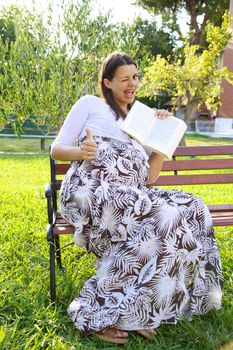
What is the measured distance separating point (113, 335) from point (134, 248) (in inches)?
16.9

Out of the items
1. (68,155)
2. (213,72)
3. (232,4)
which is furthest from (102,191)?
(232,4)

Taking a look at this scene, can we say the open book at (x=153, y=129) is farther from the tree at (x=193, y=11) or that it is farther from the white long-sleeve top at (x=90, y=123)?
the tree at (x=193, y=11)

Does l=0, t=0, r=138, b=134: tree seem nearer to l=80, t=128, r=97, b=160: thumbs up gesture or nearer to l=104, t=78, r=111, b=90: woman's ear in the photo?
l=104, t=78, r=111, b=90: woman's ear

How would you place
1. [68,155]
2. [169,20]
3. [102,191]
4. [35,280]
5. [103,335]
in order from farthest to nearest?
Answer: [169,20] → [35,280] → [68,155] → [102,191] → [103,335]

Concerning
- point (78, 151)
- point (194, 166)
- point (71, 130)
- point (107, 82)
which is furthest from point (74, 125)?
point (194, 166)

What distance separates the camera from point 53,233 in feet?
8.96

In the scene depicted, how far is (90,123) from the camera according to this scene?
9.21 ft

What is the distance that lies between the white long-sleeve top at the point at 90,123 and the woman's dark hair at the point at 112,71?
0.07 m

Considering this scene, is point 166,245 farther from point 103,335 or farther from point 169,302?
point 103,335

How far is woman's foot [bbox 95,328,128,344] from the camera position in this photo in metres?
2.29

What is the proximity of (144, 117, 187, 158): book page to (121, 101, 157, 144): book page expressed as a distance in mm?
37

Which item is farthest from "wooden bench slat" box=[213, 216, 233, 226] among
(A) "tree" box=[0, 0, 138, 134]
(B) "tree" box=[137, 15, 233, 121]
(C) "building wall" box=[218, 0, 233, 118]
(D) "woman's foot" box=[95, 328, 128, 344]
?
(C) "building wall" box=[218, 0, 233, 118]

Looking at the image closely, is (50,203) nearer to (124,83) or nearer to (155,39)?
(124,83)

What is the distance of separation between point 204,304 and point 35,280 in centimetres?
109
